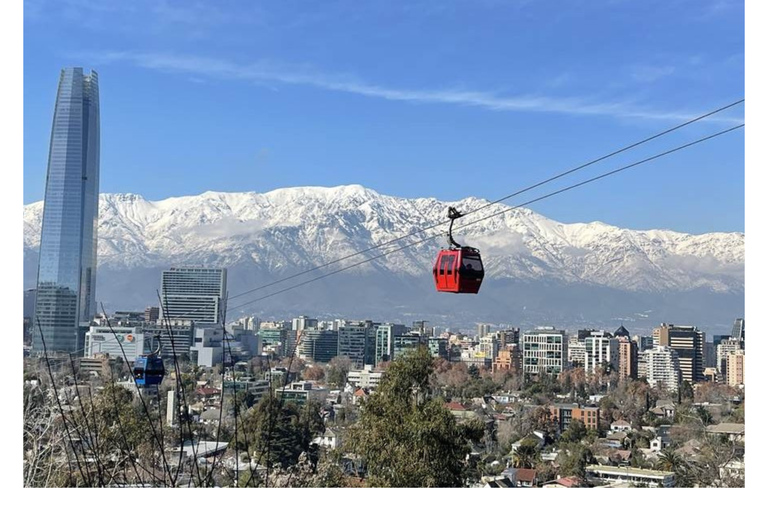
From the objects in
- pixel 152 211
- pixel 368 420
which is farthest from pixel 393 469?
pixel 152 211

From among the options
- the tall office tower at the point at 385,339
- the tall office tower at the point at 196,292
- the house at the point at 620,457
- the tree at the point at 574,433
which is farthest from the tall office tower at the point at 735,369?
the tall office tower at the point at 196,292

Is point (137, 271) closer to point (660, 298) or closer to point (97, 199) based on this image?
point (97, 199)

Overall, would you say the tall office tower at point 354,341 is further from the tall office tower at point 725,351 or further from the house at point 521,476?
the house at point 521,476

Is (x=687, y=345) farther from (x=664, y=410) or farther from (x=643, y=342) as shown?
(x=664, y=410)

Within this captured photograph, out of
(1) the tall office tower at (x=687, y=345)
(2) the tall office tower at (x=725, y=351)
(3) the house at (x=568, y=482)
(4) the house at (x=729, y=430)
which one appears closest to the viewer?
(3) the house at (x=568, y=482)

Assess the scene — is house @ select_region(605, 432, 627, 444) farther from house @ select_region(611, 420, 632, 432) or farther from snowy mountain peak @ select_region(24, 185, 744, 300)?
snowy mountain peak @ select_region(24, 185, 744, 300)

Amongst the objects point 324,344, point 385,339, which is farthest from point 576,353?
point 324,344

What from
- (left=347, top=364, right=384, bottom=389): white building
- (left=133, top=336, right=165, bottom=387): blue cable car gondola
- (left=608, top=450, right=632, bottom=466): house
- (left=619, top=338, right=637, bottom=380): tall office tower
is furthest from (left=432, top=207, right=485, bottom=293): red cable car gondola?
(left=619, top=338, right=637, bottom=380): tall office tower
